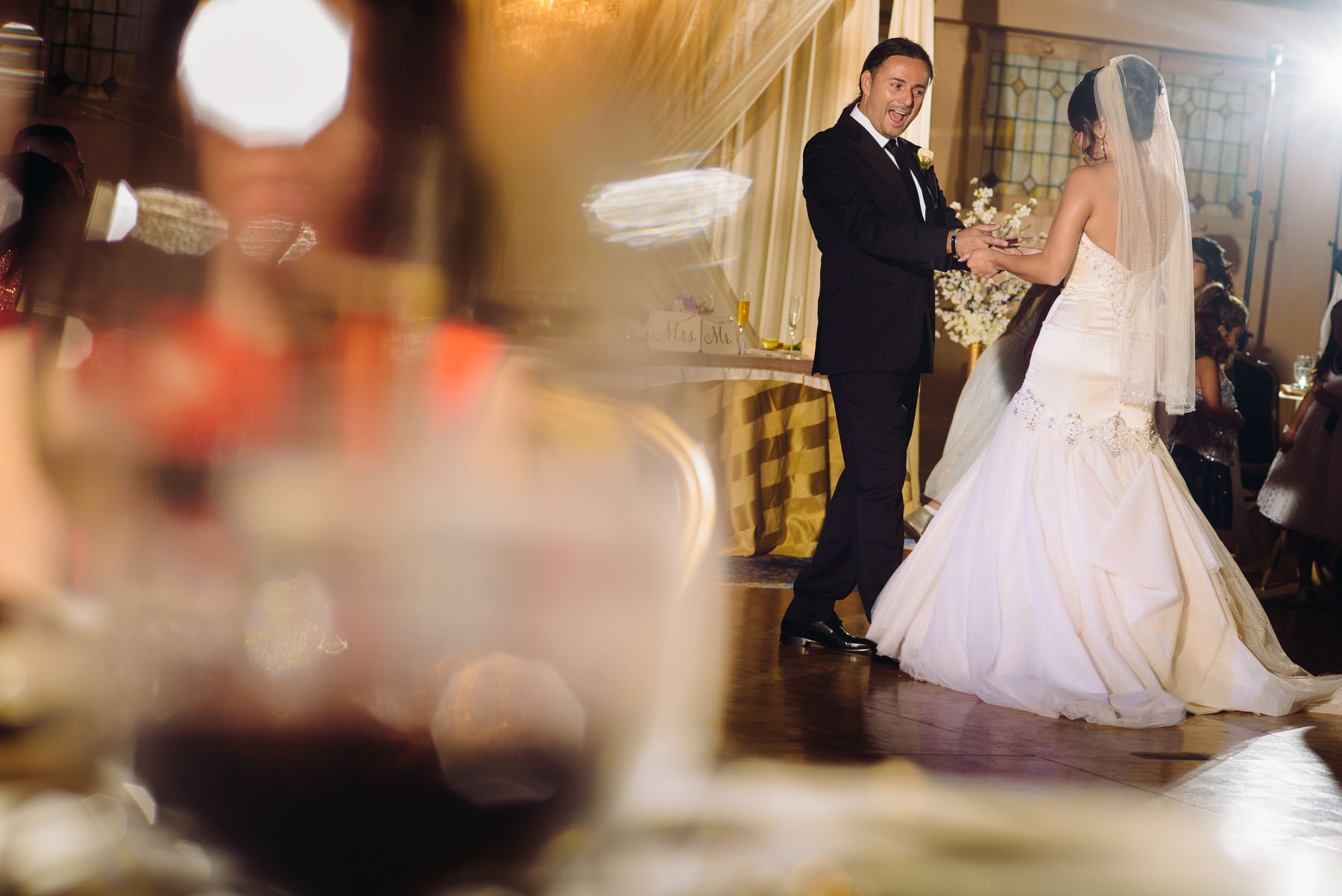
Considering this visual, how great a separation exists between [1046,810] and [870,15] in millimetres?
5525

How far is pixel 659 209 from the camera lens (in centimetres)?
625

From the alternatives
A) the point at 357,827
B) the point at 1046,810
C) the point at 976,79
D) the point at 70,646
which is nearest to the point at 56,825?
the point at 357,827

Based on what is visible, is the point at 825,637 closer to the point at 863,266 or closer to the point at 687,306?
the point at 863,266

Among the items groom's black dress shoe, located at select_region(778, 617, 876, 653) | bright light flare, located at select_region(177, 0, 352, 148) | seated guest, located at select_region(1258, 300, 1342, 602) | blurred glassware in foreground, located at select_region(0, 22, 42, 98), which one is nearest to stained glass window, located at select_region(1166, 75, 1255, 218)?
seated guest, located at select_region(1258, 300, 1342, 602)

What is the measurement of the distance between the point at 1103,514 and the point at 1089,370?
36 centimetres

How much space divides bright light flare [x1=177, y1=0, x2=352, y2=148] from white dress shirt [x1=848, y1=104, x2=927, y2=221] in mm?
2650

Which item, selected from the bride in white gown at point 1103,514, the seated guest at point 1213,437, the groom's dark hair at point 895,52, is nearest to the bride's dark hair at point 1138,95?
the bride in white gown at point 1103,514

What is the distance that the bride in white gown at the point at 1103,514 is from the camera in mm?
2635

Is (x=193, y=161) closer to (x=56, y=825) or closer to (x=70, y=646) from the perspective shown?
(x=70, y=646)

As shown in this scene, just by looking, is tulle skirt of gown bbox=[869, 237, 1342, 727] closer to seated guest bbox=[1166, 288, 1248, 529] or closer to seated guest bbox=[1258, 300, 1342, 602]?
seated guest bbox=[1166, 288, 1248, 529]

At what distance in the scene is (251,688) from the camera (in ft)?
2.51

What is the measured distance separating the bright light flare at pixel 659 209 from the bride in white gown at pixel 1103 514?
350 centimetres

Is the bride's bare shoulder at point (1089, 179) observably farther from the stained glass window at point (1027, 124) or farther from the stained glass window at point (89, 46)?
the stained glass window at point (89, 46)

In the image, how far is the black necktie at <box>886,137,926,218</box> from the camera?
120 inches
